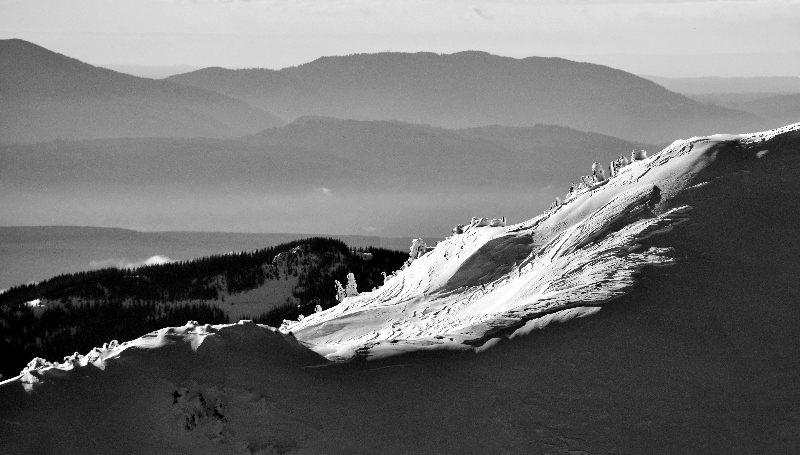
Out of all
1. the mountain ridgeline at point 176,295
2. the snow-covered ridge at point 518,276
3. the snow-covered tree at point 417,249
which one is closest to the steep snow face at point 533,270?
the snow-covered ridge at point 518,276

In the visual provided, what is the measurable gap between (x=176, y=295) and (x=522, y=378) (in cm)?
4098

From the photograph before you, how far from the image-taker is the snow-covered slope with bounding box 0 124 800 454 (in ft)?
41.3

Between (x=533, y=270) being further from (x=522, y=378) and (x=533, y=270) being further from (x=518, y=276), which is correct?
(x=522, y=378)

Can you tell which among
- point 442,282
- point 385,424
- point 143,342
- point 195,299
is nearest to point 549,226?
point 442,282

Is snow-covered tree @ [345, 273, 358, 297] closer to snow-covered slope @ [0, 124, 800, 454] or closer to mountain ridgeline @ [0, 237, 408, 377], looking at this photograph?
mountain ridgeline @ [0, 237, 408, 377]

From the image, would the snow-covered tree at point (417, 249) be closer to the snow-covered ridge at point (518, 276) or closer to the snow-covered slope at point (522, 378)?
the snow-covered ridge at point (518, 276)

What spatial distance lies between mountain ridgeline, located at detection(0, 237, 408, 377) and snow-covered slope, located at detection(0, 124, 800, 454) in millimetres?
30611

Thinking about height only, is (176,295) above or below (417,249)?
below

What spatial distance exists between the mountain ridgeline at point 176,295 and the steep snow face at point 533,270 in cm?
2506

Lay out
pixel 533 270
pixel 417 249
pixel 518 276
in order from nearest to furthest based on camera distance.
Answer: pixel 533 270 → pixel 518 276 → pixel 417 249

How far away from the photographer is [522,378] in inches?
534

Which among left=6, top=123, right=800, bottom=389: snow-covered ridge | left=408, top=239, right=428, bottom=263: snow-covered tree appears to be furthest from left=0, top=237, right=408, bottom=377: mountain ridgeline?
left=6, top=123, right=800, bottom=389: snow-covered ridge

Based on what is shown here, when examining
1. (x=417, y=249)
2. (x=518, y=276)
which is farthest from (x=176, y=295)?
(x=518, y=276)

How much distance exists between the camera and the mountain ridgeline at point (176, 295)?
47562mm
